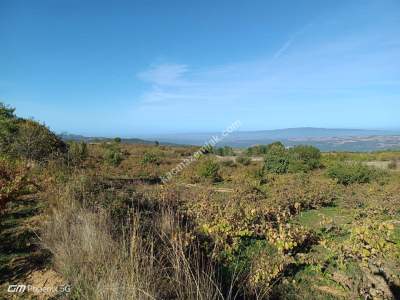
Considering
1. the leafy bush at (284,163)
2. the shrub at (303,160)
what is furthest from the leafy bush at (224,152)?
the leafy bush at (284,163)

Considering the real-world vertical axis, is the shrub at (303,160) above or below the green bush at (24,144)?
below

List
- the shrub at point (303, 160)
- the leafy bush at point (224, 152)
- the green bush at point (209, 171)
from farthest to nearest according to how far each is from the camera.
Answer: the leafy bush at point (224, 152)
the shrub at point (303, 160)
the green bush at point (209, 171)

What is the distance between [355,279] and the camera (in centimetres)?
397

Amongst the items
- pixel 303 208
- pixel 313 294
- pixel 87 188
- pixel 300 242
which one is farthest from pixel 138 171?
pixel 313 294

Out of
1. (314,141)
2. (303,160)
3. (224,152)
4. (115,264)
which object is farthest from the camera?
(314,141)

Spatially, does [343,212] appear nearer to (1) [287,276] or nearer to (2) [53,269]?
(1) [287,276]

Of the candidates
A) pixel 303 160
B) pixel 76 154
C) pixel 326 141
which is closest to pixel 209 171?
pixel 76 154

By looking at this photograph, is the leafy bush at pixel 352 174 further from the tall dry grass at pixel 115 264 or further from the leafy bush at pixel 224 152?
the leafy bush at pixel 224 152

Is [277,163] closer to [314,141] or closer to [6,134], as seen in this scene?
[6,134]

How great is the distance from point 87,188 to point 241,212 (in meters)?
3.12

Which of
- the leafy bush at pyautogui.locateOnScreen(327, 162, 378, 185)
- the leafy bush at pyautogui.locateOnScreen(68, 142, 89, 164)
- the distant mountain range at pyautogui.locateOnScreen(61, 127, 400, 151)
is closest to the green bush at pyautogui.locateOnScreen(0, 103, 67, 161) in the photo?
the leafy bush at pyautogui.locateOnScreen(68, 142, 89, 164)

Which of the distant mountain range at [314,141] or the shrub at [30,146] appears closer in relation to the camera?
the shrub at [30,146]

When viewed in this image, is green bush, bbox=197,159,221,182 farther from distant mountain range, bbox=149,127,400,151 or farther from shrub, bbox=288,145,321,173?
shrub, bbox=288,145,321,173

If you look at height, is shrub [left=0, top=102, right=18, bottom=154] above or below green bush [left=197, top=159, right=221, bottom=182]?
above
